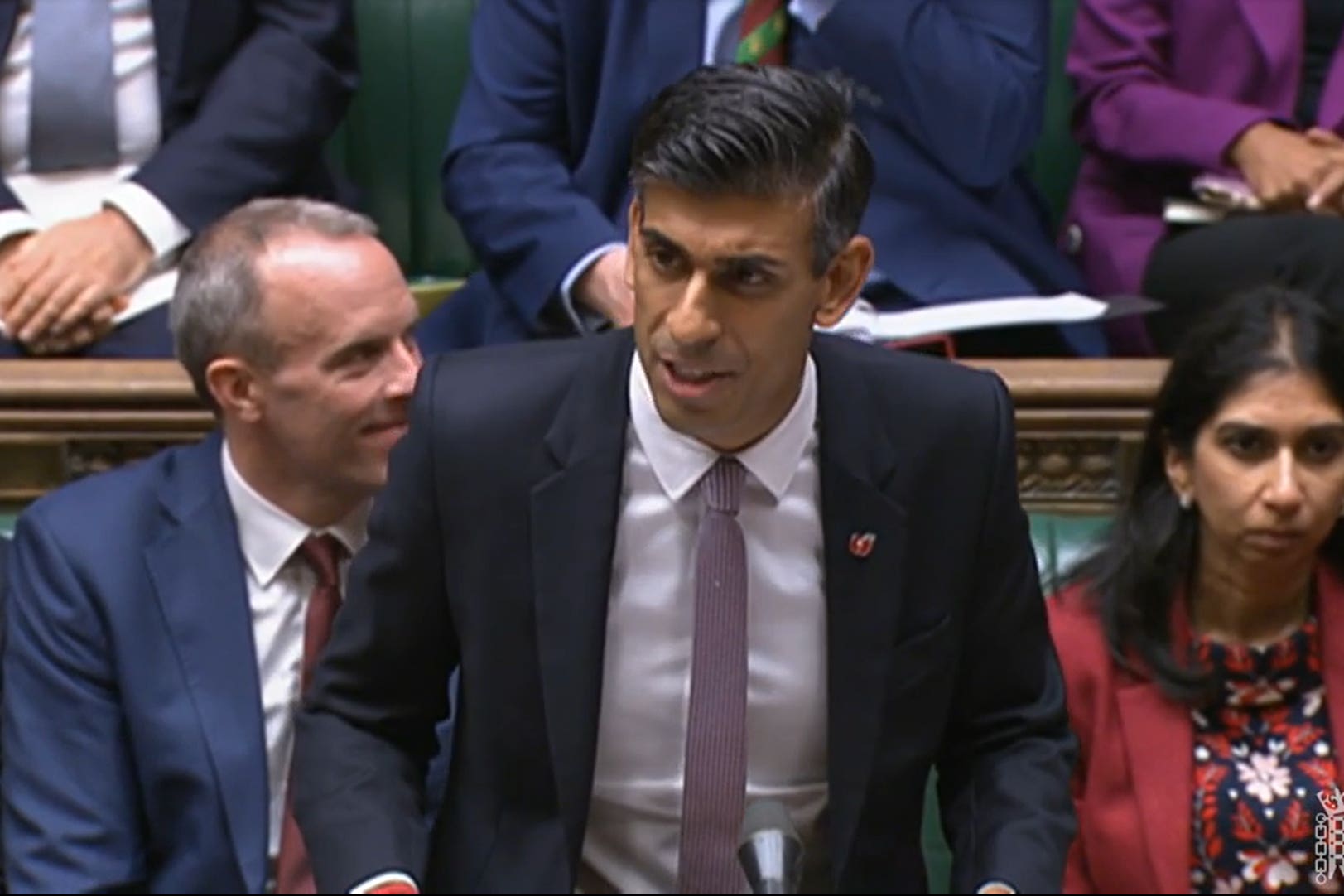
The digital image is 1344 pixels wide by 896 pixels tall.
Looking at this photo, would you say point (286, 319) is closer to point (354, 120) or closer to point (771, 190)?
point (771, 190)

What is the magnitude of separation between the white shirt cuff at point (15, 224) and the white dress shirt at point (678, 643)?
0.86 m

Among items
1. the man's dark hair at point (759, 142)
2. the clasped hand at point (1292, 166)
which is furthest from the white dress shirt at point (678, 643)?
the clasped hand at point (1292, 166)

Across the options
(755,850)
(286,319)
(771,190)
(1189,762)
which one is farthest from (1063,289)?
(755,850)

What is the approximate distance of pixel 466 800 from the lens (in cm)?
132

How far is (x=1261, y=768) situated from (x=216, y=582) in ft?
2.38

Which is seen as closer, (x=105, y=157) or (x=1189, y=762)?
(x=1189, y=762)

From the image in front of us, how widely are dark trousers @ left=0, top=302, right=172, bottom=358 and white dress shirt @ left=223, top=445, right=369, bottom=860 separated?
0.37 m

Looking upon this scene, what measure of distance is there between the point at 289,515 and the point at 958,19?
2.54 ft

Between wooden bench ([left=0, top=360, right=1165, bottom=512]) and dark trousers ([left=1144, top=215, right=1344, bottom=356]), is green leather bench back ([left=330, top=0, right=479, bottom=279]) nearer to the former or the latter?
wooden bench ([left=0, top=360, right=1165, bottom=512])

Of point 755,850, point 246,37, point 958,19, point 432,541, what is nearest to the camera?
point 755,850

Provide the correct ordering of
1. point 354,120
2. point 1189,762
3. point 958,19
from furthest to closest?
point 354,120, point 958,19, point 1189,762

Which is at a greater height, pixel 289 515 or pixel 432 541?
pixel 432 541

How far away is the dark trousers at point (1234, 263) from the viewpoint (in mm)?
1778

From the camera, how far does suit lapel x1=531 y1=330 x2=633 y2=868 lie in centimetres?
127
